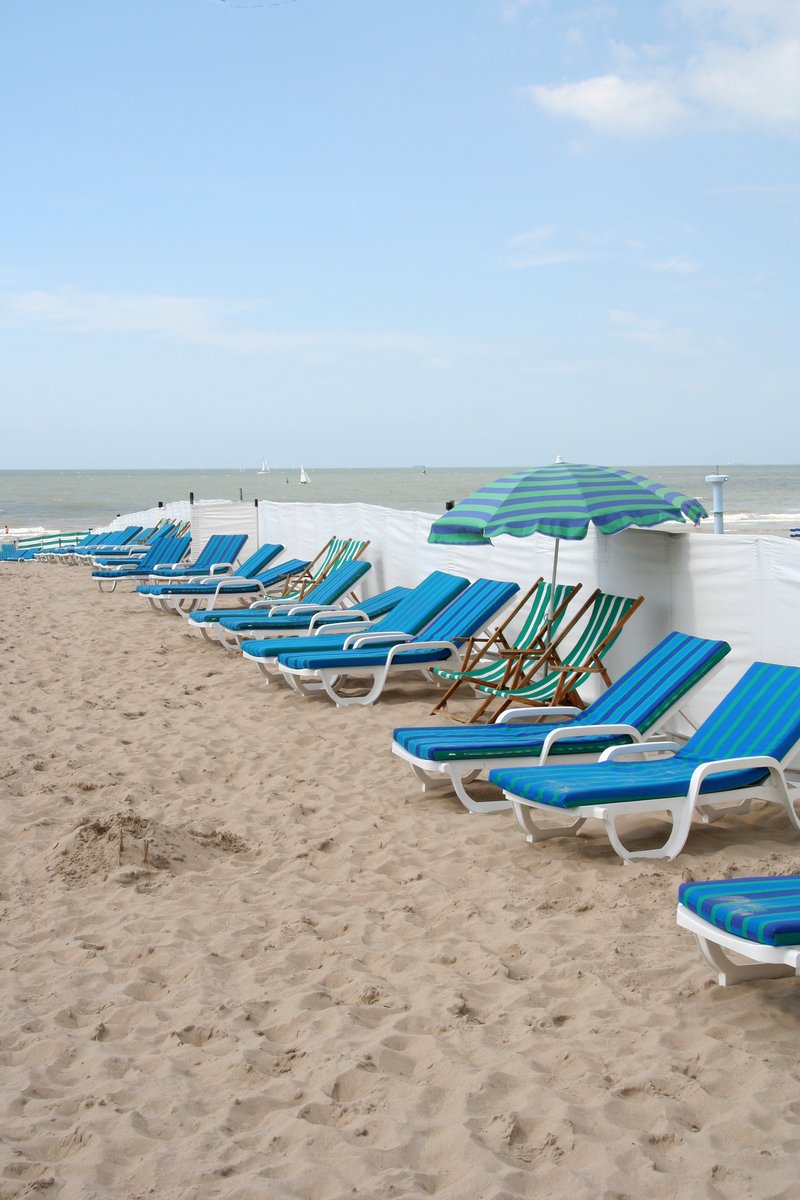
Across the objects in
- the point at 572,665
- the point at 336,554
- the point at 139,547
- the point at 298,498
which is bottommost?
the point at 572,665

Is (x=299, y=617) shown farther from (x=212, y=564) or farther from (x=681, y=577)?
(x=212, y=564)

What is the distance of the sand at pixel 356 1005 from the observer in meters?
2.27

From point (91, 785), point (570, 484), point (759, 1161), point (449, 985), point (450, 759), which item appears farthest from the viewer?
point (570, 484)

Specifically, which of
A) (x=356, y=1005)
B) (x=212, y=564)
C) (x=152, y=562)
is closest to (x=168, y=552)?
(x=152, y=562)

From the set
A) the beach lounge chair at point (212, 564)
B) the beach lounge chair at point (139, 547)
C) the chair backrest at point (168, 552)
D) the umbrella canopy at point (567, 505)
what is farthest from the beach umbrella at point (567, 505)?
the beach lounge chair at point (139, 547)

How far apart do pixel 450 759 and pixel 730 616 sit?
175cm

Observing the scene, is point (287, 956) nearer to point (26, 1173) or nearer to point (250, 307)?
point (26, 1173)

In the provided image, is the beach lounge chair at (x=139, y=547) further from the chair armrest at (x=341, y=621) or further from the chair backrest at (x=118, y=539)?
the chair armrest at (x=341, y=621)

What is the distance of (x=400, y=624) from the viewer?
7.79 meters

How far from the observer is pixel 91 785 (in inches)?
208

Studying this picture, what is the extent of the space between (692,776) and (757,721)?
506mm

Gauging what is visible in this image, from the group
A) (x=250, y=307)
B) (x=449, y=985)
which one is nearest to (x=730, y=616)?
(x=449, y=985)

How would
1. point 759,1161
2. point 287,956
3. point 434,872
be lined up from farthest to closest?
point 434,872
point 287,956
point 759,1161

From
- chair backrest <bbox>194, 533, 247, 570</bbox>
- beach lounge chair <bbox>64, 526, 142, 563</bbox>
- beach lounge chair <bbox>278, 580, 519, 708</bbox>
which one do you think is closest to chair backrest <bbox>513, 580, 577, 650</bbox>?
beach lounge chair <bbox>278, 580, 519, 708</bbox>
